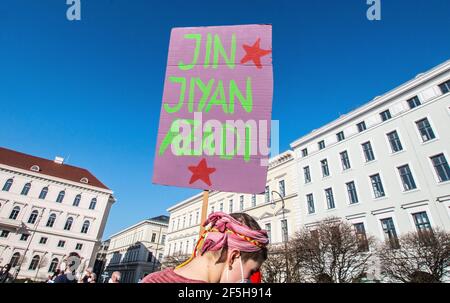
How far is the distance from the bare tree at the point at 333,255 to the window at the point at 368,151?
25.0 ft

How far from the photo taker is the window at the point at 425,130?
18469 millimetres

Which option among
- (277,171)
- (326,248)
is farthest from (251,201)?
(326,248)

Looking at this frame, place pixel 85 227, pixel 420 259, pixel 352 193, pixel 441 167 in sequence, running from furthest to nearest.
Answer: pixel 85 227, pixel 352 193, pixel 441 167, pixel 420 259

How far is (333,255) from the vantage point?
15.9 m

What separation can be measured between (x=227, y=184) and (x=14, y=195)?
161 ft

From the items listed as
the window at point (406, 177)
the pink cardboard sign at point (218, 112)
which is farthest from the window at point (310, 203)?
the pink cardboard sign at point (218, 112)

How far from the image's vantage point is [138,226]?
64.5 metres

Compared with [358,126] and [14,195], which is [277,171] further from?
[14,195]

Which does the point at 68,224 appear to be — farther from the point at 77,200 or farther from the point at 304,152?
the point at 304,152

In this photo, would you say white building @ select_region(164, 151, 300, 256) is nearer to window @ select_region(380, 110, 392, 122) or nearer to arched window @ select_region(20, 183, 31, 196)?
window @ select_region(380, 110, 392, 122)

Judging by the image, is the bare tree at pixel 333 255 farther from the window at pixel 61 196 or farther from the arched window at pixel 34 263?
the window at pixel 61 196

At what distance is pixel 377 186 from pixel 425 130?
570cm

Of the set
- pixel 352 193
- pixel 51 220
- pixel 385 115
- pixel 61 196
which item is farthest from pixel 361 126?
pixel 51 220

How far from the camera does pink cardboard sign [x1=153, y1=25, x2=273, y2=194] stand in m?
2.43
